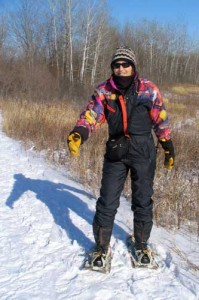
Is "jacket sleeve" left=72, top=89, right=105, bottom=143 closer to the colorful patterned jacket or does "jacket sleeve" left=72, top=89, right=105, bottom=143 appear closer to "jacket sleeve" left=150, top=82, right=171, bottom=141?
the colorful patterned jacket

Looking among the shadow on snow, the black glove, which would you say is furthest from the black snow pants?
the shadow on snow

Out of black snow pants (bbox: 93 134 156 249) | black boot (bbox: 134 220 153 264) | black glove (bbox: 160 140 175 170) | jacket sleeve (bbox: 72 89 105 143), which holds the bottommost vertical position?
black boot (bbox: 134 220 153 264)

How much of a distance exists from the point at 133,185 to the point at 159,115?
22.9 inches

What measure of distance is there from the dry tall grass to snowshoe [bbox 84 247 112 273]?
1.10 m

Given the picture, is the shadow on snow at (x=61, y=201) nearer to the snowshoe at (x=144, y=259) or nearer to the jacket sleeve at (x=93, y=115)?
the snowshoe at (x=144, y=259)

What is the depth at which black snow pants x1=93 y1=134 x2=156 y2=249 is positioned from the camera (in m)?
2.84

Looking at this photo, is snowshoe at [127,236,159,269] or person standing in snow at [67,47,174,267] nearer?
person standing in snow at [67,47,174,267]

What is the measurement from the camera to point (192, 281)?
2668 millimetres

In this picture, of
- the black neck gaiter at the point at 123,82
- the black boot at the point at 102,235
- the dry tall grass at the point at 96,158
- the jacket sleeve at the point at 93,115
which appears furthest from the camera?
the dry tall grass at the point at 96,158

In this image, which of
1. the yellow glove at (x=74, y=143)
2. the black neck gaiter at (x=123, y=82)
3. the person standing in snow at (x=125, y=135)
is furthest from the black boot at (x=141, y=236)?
the black neck gaiter at (x=123, y=82)

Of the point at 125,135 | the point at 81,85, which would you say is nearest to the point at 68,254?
the point at 125,135

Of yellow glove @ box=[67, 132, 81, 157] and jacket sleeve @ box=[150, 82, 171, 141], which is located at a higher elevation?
jacket sleeve @ box=[150, 82, 171, 141]

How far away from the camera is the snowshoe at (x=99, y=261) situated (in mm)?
2838

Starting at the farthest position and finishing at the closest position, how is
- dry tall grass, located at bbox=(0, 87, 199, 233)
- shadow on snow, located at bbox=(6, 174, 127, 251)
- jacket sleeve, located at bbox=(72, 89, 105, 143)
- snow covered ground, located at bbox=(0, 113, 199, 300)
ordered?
dry tall grass, located at bbox=(0, 87, 199, 233), shadow on snow, located at bbox=(6, 174, 127, 251), jacket sleeve, located at bbox=(72, 89, 105, 143), snow covered ground, located at bbox=(0, 113, 199, 300)
